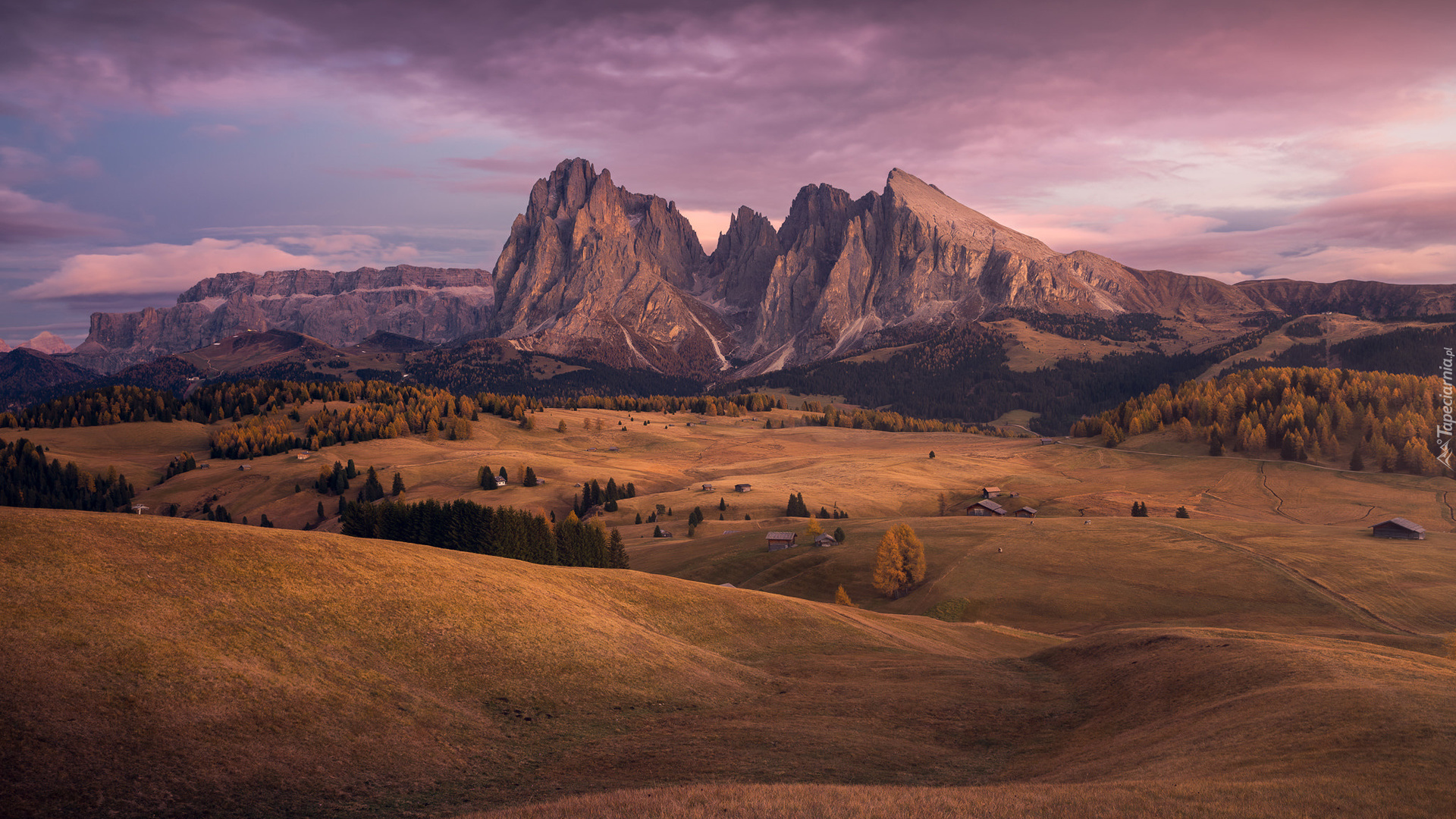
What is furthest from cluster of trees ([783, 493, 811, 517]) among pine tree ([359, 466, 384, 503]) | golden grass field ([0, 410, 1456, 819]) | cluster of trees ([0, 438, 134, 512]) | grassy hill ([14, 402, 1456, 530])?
cluster of trees ([0, 438, 134, 512])

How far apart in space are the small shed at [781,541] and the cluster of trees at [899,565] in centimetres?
1800

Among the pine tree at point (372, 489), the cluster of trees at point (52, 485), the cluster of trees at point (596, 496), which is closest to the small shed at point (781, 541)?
the cluster of trees at point (596, 496)

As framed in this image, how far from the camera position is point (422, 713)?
26.8 meters

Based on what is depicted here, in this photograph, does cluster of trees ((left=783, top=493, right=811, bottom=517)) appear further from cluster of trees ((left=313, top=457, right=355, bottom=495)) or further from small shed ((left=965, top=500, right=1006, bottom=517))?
cluster of trees ((left=313, top=457, right=355, bottom=495))

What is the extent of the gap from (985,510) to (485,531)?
102m

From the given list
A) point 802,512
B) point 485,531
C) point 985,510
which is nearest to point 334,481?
point 802,512

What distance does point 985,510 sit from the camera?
144 m

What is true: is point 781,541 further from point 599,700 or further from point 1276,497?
point 1276,497

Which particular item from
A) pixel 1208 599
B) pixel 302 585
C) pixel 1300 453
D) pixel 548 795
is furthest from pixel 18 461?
pixel 1300 453

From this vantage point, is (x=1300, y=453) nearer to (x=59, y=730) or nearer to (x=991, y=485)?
(x=991, y=485)

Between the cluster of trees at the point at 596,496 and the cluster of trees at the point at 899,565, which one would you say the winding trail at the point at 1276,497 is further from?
the cluster of trees at the point at 596,496

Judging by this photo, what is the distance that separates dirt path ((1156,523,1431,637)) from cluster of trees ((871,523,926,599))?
43.0 m

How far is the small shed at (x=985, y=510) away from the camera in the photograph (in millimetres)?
142212

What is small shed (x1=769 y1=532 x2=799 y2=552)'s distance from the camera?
4491 inches
